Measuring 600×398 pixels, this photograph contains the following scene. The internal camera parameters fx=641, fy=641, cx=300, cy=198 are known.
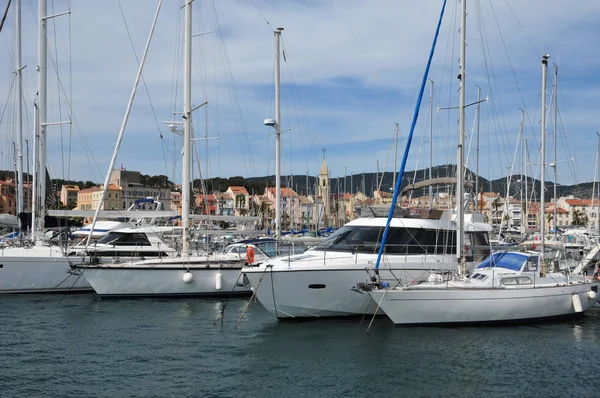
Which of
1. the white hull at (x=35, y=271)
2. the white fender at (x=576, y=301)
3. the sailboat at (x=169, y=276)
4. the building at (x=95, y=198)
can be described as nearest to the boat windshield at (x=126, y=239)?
the white hull at (x=35, y=271)

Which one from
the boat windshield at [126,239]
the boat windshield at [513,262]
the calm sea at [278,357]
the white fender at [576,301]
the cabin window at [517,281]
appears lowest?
the calm sea at [278,357]

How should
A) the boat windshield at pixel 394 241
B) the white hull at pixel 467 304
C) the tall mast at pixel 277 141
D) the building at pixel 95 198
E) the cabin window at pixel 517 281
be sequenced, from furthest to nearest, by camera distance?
the building at pixel 95 198 < the tall mast at pixel 277 141 < the boat windshield at pixel 394 241 < the cabin window at pixel 517 281 < the white hull at pixel 467 304

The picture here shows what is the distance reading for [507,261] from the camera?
2023 centimetres

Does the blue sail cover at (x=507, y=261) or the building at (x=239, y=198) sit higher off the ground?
the building at (x=239, y=198)

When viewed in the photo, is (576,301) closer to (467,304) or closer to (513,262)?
(513,262)

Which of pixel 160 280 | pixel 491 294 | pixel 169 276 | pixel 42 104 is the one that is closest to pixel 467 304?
pixel 491 294

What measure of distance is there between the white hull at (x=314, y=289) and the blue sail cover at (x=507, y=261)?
3603 mm

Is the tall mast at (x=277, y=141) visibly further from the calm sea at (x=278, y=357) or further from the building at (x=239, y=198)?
the building at (x=239, y=198)

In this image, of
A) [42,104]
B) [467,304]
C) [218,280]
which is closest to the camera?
[467,304]

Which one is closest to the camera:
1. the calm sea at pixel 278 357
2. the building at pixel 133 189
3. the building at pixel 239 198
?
the calm sea at pixel 278 357

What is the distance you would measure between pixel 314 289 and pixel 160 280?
770 centimetres

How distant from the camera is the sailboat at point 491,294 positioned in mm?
18047

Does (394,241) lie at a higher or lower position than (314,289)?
higher

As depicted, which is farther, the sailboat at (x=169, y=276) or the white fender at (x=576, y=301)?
the sailboat at (x=169, y=276)
